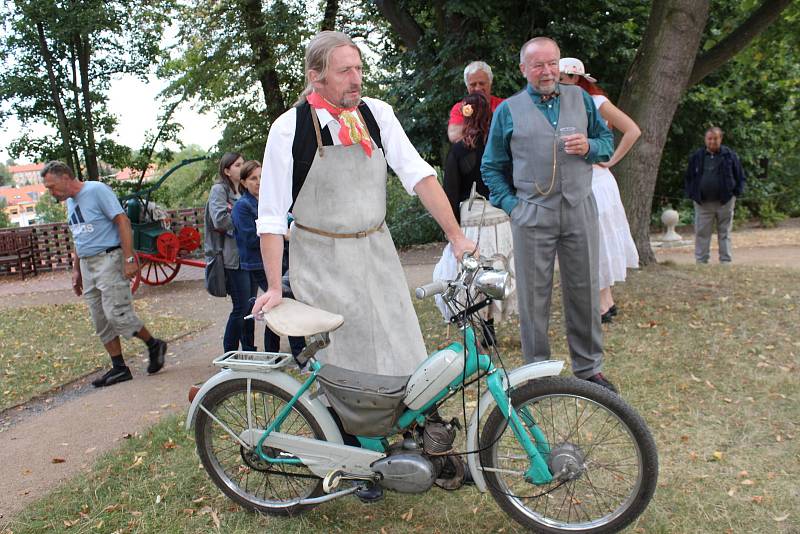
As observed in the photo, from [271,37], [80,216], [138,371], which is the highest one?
[271,37]

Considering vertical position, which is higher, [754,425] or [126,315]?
[126,315]

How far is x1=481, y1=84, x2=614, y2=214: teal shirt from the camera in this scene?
428 cm

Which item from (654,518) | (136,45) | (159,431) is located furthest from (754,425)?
(136,45)

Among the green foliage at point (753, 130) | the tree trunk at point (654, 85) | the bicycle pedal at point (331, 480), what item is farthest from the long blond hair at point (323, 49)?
the green foliage at point (753, 130)

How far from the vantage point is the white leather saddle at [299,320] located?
295 centimetres

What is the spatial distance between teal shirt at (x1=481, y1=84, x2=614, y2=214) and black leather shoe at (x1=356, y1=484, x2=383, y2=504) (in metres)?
1.95

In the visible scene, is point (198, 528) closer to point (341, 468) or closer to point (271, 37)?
point (341, 468)

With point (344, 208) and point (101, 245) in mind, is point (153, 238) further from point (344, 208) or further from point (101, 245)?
point (344, 208)

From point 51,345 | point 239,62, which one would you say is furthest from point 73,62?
point 51,345

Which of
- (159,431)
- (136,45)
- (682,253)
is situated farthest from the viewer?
(136,45)

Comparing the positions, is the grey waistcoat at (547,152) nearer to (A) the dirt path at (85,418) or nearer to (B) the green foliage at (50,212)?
(A) the dirt path at (85,418)

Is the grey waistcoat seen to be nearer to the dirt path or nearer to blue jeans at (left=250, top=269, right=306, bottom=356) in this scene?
blue jeans at (left=250, top=269, right=306, bottom=356)

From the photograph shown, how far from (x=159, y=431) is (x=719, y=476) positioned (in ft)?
10.9

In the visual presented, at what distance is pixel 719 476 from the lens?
11.8 feet
